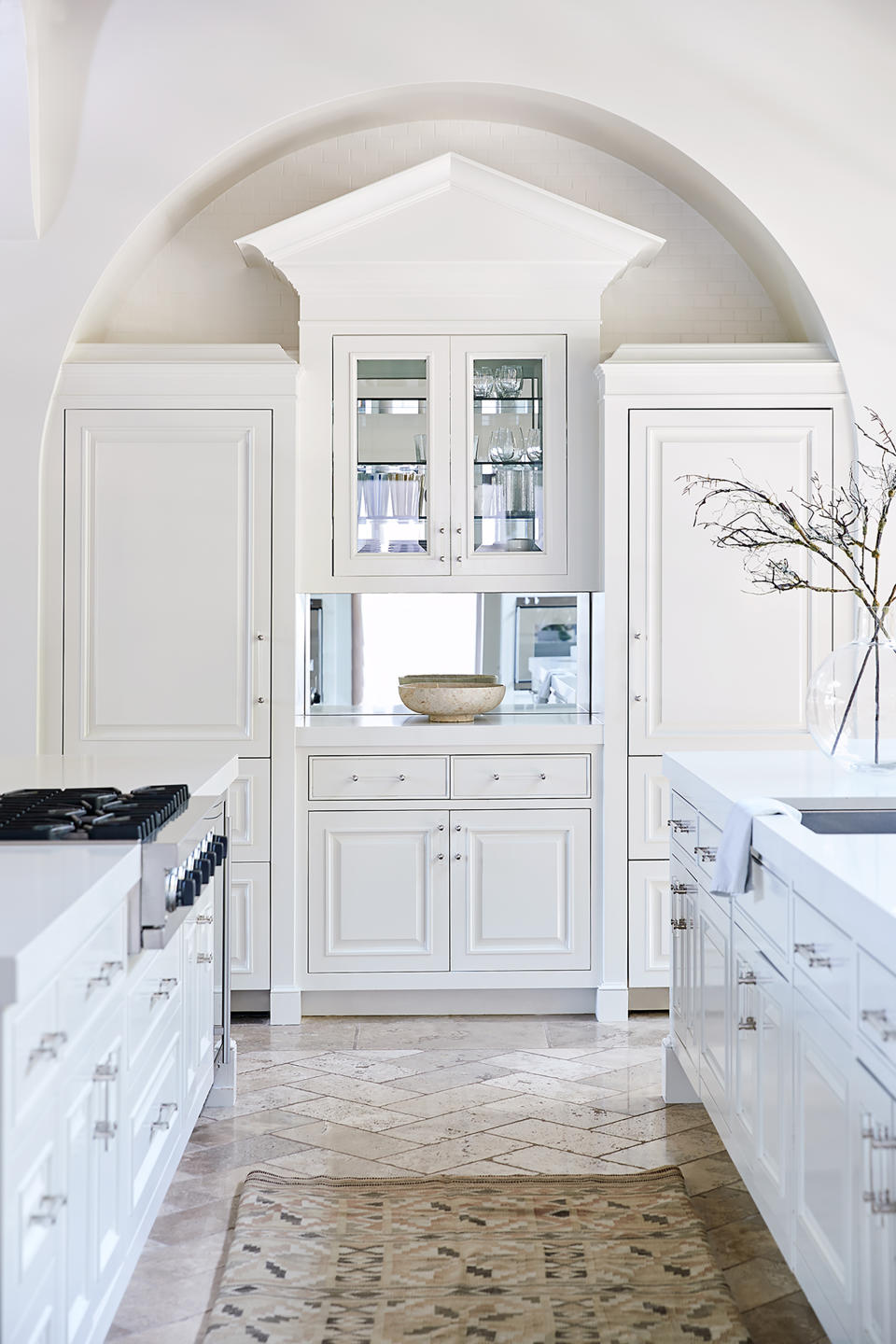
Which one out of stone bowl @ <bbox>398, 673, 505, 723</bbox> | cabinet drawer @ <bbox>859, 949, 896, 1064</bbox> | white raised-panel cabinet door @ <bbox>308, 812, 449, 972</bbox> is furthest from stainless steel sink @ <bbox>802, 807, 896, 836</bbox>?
stone bowl @ <bbox>398, 673, 505, 723</bbox>

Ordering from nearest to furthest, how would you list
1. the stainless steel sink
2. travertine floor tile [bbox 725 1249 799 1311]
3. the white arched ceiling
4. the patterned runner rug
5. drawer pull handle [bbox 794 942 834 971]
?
drawer pull handle [bbox 794 942 834 971] → the patterned runner rug → travertine floor tile [bbox 725 1249 799 1311] → the stainless steel sink → the white arched ceiling

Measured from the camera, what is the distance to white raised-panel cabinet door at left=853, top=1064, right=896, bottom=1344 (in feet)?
5.00

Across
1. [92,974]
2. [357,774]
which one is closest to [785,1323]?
[92,974]

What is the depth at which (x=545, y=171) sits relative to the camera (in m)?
4.59

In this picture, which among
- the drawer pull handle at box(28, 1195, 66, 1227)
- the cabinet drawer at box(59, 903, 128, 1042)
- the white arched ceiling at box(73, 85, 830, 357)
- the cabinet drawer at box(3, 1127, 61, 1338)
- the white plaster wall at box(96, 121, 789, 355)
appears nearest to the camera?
the cabinet drawer at box(3, 1127, 61, 1338)

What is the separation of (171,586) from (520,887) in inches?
61.8

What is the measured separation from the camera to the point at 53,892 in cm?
160

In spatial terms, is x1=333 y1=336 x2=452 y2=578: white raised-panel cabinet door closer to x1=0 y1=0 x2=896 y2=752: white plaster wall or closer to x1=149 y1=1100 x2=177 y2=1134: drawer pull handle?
x1=0 y1=0 x2=896 y2=752: white plaster wall

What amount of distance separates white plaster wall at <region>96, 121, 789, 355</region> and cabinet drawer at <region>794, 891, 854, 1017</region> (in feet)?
10.8

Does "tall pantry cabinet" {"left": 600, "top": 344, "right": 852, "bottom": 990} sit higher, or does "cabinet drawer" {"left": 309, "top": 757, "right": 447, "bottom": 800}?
"tall pantry cabinet" {"left": 600, "top": 344, "right": 852, "bottom": 990}

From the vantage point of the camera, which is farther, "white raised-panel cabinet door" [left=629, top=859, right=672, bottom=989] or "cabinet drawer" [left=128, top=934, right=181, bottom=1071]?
"white raised-panel cabinet door" [left=629, top=859, right=672, bottom=989]

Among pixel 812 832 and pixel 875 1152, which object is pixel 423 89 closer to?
pixel 812 832

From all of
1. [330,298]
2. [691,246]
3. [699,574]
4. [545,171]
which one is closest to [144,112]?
[330,298]

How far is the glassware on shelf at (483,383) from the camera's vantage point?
4.19 meters
